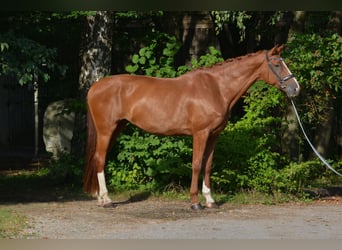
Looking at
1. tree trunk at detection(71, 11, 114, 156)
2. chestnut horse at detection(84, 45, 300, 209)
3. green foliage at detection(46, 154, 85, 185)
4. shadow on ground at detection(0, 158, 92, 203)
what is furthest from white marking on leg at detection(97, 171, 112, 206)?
tree trunk at detection(71, 11, 114, 156)

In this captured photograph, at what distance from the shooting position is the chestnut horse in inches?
314

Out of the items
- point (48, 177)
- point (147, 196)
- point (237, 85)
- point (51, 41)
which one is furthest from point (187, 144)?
point (51, 41)

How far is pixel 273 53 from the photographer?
8.03 meters

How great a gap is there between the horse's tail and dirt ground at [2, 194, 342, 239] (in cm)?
24

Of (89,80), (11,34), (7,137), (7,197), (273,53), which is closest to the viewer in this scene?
(11,34)

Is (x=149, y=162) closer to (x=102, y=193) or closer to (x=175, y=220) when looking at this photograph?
(x=102, y=193)

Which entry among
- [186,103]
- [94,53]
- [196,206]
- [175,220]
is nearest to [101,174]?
[196,206]

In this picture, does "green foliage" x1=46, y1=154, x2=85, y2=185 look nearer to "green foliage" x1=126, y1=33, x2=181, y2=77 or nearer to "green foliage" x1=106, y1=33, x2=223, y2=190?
"green foliage" x1=106, y1=33, x2=223, y2=190

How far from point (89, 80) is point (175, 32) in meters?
3.02

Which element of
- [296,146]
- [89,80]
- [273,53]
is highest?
[273,53]

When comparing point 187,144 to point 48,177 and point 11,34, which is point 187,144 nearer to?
point 48,177

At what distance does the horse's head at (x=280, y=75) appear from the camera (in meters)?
7.87

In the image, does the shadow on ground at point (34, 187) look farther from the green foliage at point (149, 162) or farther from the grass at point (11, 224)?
the grass at point (11, 224)

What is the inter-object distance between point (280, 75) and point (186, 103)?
125 cm
